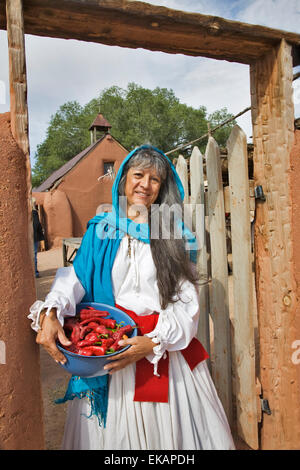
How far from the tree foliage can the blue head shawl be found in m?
28.5

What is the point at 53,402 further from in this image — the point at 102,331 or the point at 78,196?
the point at 78,196

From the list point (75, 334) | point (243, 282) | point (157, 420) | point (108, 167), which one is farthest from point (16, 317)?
point (108, 167)

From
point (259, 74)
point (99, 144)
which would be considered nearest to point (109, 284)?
point (259, 74)

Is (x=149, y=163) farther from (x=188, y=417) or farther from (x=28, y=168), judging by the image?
(x=188, y=417)

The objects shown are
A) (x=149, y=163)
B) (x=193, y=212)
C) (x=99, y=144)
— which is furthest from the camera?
(x=99, y=144)

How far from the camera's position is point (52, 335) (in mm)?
1510

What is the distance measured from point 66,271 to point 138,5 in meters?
1.51

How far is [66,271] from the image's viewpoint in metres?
1.85

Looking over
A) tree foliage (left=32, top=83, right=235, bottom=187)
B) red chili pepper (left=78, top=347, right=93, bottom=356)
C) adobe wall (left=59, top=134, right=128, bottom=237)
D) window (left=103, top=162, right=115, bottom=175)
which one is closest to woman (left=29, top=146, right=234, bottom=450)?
red chili pepper (left=78, top=347, right=93, bottom=356)

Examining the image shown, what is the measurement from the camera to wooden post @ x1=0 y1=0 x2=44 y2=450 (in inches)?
57.7

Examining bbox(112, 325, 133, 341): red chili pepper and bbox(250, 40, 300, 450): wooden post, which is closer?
bbox(112, 325, 133, 341): red chili pepper

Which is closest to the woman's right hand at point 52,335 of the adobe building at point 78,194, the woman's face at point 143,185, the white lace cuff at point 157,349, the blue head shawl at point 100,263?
the blue head shawl at point 100,263

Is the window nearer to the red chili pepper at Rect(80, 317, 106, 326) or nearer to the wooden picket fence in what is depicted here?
the wooden picket fence

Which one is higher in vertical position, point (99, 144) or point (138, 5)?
point (99, 144)
